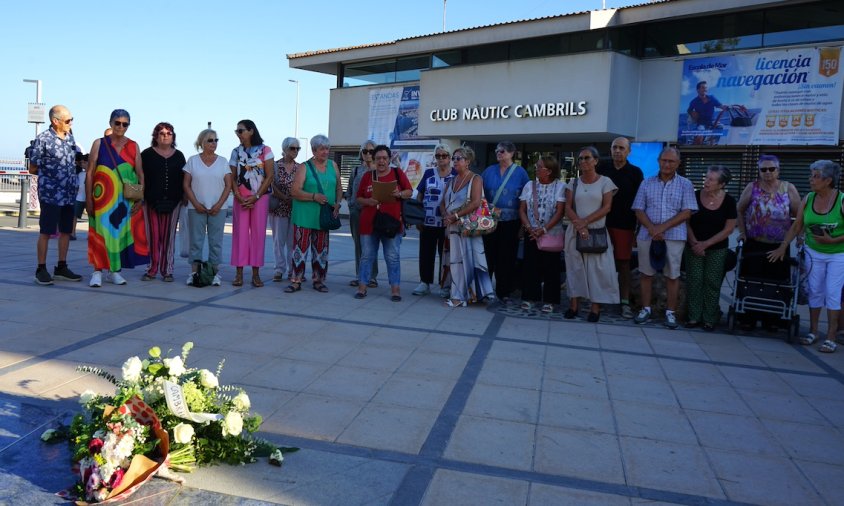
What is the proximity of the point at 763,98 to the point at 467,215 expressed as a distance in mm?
10209

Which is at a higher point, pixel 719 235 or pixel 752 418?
pixel 719 235

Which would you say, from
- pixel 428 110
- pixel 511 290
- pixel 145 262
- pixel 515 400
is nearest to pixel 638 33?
pixel 428 110

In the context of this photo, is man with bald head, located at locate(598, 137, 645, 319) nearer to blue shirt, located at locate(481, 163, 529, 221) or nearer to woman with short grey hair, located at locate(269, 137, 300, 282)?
blue shirt, located at locate(481, 163, 529, 221)

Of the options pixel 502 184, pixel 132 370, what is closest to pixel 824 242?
pixel 502 184

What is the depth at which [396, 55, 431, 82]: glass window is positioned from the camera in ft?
69.5

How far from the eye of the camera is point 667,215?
7148 millimetres

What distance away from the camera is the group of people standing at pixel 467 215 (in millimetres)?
7074

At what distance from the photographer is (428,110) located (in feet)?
65.8

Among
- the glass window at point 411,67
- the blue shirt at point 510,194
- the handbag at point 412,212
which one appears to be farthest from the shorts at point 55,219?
the glass window at point 411,67

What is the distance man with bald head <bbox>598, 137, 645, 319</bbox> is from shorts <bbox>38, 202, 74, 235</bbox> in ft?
19.7

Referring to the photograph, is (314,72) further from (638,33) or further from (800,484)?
(800,484)

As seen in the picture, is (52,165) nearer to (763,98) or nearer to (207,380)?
(207,380)

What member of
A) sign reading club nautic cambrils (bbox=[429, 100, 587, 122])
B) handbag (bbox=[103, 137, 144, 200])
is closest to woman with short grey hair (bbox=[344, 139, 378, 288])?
handbag (bbox=[103, 137, 144, 200])

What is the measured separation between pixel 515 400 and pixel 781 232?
3.98 meters
